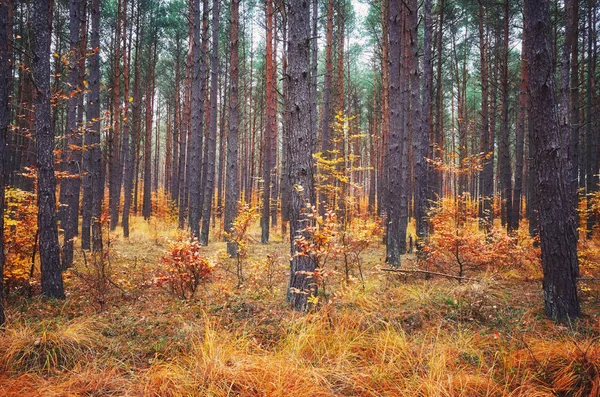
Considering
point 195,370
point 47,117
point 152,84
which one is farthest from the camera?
point 152,84

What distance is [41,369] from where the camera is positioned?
9.80 feet

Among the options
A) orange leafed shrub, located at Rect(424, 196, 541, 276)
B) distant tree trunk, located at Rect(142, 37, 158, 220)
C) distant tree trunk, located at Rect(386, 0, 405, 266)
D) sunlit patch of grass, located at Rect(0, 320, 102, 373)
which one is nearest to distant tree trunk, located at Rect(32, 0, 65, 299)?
sunlit patch of grass, located at Rect(0, 320, 102, 373)

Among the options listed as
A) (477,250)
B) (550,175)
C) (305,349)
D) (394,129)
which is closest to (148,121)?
(394,129)

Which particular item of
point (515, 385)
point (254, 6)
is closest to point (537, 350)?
point (515, 385)

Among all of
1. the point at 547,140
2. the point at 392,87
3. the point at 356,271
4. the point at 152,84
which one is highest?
the point at 152,84

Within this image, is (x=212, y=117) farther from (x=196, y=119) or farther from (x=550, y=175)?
(x=550, y=175)

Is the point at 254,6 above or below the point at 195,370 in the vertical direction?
above

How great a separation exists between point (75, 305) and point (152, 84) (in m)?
18.8

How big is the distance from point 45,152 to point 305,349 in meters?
4.93

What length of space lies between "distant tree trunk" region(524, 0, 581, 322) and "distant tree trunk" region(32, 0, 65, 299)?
6880 mm

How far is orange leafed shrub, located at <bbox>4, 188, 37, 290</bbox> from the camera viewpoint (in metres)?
5.19

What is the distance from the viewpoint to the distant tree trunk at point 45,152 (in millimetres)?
4629

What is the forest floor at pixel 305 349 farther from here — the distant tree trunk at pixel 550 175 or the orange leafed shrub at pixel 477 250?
the orange leafed shrub at pixel 477 250

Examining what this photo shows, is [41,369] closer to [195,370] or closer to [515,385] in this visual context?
[195,370]
